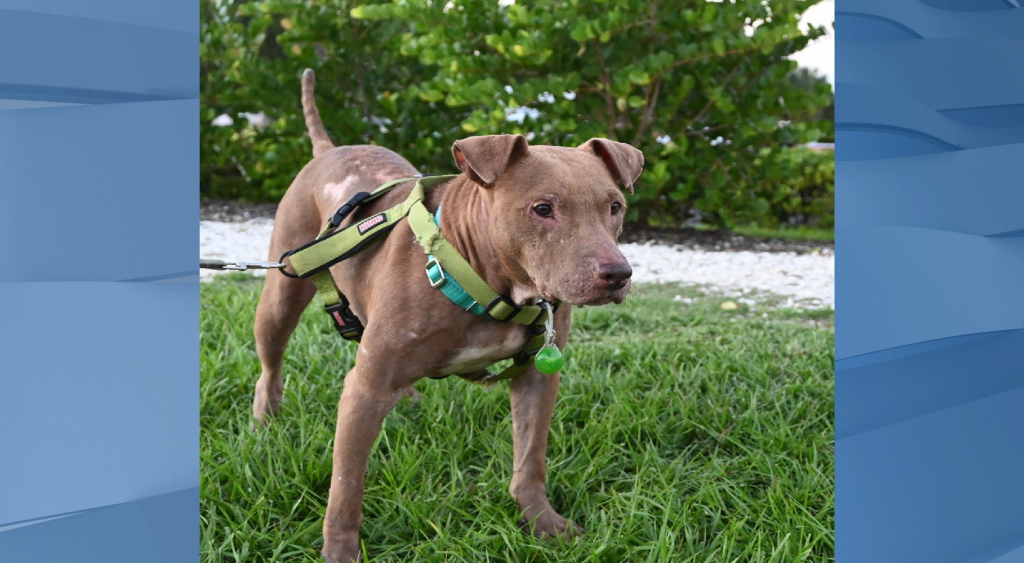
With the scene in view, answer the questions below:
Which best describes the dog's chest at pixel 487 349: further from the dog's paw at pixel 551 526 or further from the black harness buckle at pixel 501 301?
the dog's paw at pixel 551 526

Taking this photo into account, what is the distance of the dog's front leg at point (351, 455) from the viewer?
2.41 meters

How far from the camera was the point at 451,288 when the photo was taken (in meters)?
2.34

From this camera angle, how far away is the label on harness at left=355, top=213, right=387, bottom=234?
2576 millimetres

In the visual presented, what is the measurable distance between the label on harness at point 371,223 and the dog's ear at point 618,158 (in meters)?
0.64

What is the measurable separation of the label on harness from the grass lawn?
32.4 inches

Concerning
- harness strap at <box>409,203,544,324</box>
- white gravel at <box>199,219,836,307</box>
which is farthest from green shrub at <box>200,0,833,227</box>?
harness strap at <box>409,203,544,324</box>

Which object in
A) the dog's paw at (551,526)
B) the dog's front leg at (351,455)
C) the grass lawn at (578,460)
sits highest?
the dog's front leg at (351,455)

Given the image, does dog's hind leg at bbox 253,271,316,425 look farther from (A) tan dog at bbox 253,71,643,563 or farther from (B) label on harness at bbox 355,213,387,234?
(B) label on harness at bbox 355,213,387,234

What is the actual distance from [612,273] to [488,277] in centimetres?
46

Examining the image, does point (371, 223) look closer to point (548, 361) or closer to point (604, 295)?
point (548, 361)
